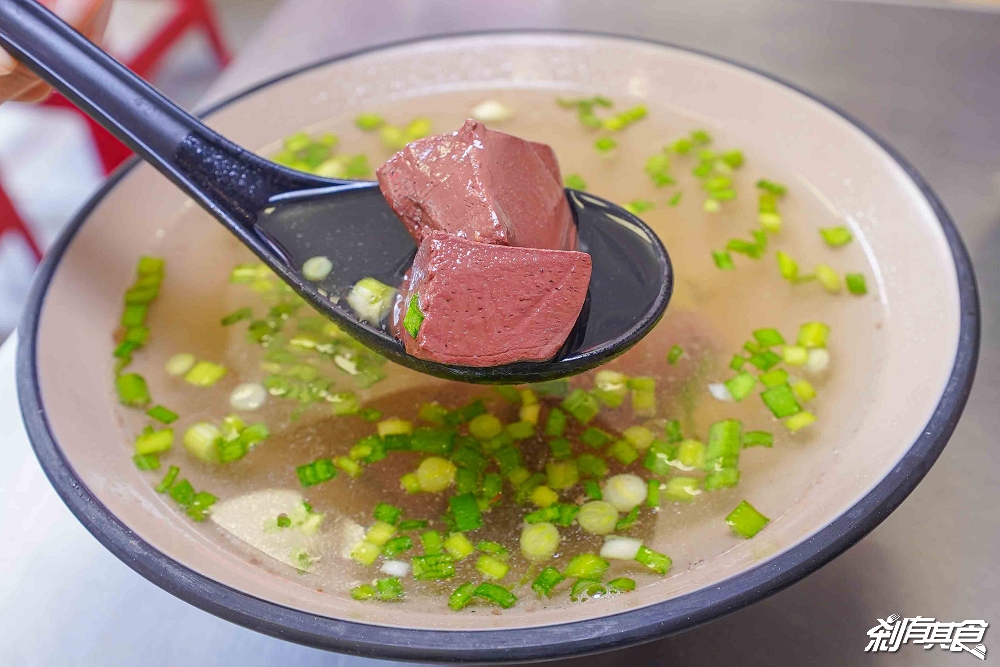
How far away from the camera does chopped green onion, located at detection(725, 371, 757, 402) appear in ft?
3.97

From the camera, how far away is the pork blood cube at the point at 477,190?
1017mm

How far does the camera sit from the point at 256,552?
103 cm

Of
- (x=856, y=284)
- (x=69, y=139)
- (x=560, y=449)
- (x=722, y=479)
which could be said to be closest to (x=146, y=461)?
(x=560, y=449)

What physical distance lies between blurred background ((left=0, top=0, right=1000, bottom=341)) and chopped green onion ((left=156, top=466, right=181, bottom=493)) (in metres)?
1.55

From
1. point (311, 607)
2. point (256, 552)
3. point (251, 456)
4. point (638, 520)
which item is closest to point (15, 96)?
point (251, 456)

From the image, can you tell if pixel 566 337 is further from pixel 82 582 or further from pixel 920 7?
pixel 920 7

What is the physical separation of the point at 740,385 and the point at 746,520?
29 cm

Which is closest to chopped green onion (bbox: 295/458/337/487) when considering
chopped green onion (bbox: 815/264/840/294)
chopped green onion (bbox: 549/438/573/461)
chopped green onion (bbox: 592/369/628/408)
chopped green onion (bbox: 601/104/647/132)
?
chopped green onion (bbox: 549/438/573/461)

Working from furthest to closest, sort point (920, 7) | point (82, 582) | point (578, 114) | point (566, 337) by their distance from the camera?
point (920, 7) < point (578, 114) < point (82, 582) < point (566, 337)

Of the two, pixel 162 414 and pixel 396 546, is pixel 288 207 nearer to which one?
pixel 162 414

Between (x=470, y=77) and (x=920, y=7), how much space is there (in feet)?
5.10

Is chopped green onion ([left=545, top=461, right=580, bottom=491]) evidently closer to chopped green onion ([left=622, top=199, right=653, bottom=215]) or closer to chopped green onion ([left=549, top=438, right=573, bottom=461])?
chopped green onion ([left=549, top=438, right=573, bottom=461])

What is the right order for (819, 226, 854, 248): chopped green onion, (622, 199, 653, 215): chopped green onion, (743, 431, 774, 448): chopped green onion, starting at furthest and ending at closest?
(622, 199, 653, 215): chopped green onion, (819, 226, 854, 248): chopped green onion, (743, 431, 774, 448): chopped green onion

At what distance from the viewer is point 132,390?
4.02 feet
